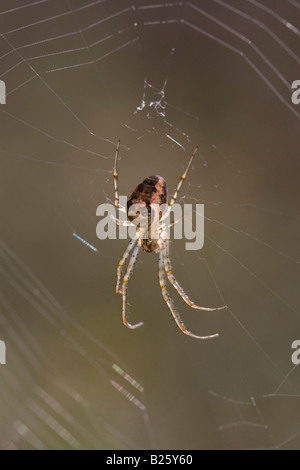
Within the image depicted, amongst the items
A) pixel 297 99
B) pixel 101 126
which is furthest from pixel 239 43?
pixel 101 126

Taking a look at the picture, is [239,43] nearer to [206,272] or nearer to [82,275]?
[206,272]

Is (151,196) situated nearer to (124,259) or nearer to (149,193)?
(149,193)

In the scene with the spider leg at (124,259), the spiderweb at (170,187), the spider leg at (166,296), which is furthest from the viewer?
the spiderweb at (170,187)

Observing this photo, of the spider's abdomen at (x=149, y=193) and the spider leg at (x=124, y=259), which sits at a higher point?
the spider's abdomen at (x=149, y=193)

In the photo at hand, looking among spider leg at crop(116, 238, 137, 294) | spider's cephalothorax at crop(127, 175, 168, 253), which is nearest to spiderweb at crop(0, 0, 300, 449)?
spider leg at crop(116, 238, 137, 294)

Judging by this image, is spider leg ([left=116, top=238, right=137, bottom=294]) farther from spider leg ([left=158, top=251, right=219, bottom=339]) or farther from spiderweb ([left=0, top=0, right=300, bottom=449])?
spiderweb ([left=0, top=0, right=300, bottom=449])

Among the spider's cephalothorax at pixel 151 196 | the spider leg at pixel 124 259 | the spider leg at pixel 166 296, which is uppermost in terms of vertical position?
the spider's cephalothorax at pixel 151 196

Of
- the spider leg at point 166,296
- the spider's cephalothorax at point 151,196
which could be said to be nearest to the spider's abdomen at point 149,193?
the spider's cephalothorax at point 151,196

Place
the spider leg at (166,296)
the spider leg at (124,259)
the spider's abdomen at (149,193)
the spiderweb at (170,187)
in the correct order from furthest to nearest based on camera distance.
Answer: the spiderweb at (170,187) < the spider leg at (124,259) < the spider leg at (166,296) < the spider's abdomen at (149,193)

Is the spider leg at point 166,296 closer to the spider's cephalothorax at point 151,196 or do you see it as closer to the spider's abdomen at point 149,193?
the spider's cephalothorax at point 151,196
